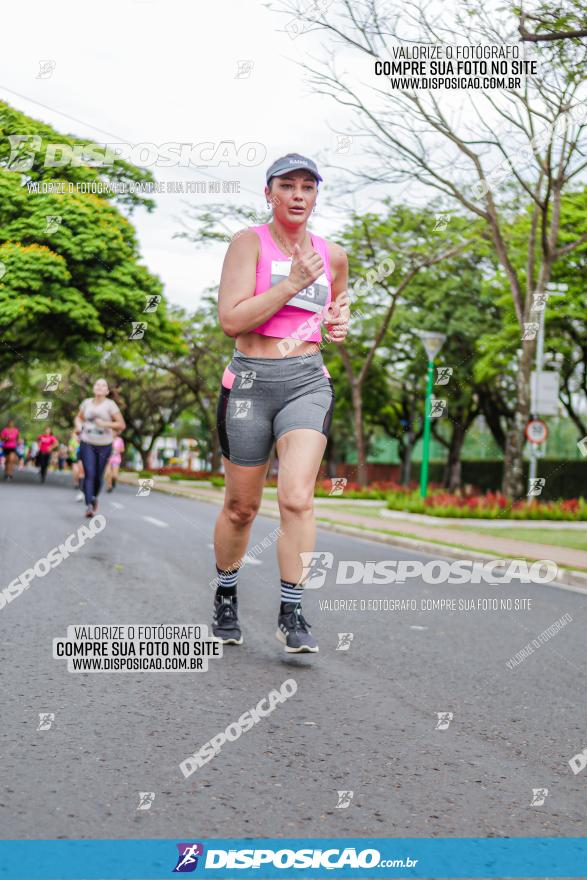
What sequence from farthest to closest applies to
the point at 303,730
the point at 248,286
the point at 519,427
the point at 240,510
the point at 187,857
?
the point at 519,427, the point at 240,510, the point at 248,286, the point at 303,730, the point at 187,857

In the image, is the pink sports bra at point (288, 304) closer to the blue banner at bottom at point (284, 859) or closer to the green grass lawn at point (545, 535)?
the blue banner at bottom at point (284, 859)

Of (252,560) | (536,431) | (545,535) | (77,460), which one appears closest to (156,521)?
(77,460)

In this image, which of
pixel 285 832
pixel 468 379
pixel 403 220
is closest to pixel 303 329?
pixel 285 832

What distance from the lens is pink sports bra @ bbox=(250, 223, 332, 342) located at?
4121 millimetres

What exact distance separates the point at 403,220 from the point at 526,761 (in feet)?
81.2

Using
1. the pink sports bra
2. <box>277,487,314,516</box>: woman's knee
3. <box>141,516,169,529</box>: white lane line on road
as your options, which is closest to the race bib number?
the pink sports bra

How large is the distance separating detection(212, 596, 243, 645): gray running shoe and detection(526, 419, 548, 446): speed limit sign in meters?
15.0

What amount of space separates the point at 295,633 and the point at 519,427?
49.9ft

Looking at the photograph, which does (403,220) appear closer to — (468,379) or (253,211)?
Answer: (253,211)

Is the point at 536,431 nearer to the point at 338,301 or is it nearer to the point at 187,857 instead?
the point at 338,301

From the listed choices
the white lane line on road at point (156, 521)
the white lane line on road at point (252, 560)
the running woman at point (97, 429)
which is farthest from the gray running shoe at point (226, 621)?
the white lane line on road at point (156, 521)

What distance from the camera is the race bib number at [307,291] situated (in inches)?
161

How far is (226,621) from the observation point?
15.8 ft

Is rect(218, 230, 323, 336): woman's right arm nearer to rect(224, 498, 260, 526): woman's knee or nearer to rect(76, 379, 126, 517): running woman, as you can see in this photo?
rect(224, 498, 260, 526): woman's knee
